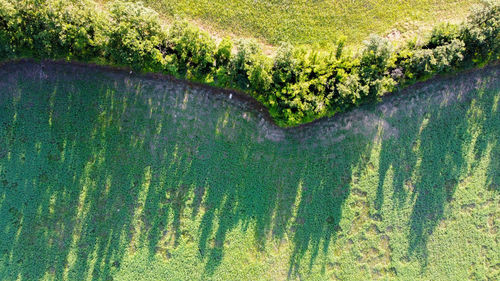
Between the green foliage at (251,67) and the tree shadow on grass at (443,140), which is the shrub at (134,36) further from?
the tree shadow on grass at (443,140)

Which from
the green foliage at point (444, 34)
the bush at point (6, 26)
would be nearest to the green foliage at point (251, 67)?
the green foliage at point (444, 34)

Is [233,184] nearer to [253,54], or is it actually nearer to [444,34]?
[253,54]

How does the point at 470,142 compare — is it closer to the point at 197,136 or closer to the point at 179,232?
the point at 197,136

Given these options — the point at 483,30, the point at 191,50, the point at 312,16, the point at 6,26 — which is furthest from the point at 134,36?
the point at 483,30

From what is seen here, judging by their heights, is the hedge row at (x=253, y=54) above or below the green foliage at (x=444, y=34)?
below

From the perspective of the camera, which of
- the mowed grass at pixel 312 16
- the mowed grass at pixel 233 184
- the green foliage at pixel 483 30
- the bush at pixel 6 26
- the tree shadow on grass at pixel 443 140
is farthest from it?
the tree shadow on grass at pixel 443 140

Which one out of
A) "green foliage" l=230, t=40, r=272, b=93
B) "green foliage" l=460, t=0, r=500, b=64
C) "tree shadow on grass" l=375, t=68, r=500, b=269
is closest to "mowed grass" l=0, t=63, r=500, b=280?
"tree shadow on grass" l=375, t=68, r=500, b=269
